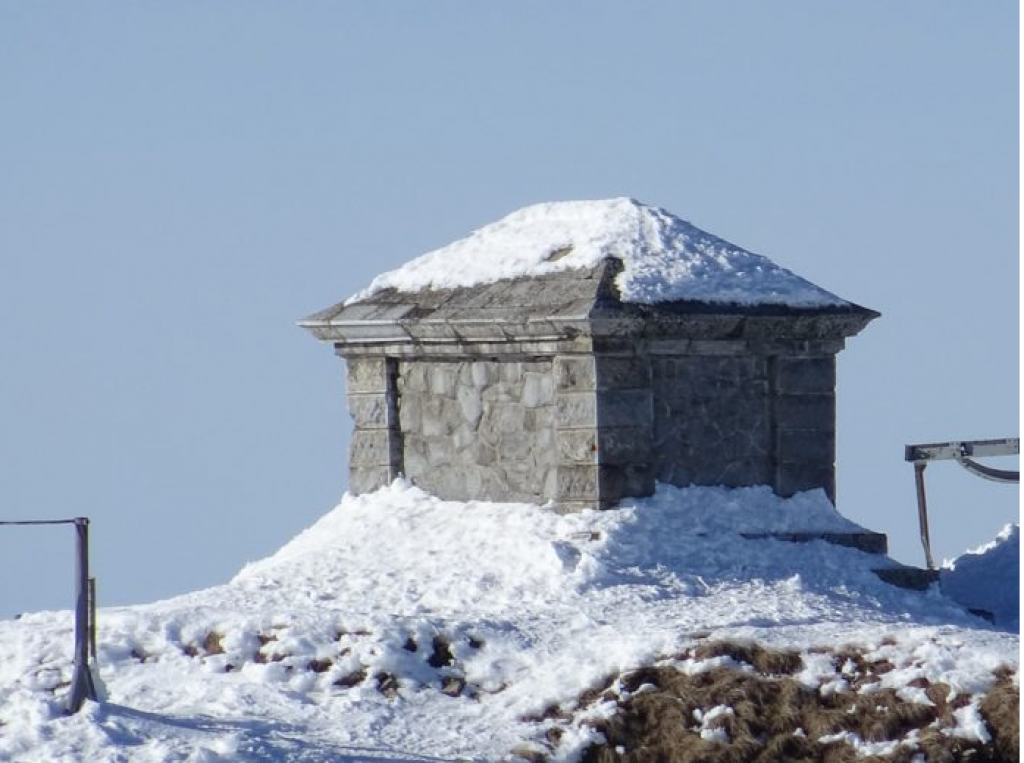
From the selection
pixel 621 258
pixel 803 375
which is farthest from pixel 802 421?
pixel 621 258

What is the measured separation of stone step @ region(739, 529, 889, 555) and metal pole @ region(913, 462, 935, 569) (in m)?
1.35

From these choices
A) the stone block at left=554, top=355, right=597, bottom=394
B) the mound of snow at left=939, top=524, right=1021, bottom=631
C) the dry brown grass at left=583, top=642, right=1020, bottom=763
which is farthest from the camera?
the mound of snow at left=939, top=524, right=1021, bottom=631

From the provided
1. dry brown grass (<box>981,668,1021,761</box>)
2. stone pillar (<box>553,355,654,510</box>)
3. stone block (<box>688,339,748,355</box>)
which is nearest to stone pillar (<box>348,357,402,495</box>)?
stone pillar (<box>553,355,654,510</box>)

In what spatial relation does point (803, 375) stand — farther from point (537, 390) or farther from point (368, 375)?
point (368, 375)

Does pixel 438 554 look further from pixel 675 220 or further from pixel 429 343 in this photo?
pixel 675 220

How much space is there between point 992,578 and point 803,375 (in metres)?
2.20

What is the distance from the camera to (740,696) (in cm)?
1182

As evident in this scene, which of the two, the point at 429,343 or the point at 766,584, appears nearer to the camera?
the point at 766,584

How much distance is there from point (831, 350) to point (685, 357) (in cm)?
124

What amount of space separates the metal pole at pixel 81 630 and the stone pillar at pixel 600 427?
3985 millimetres

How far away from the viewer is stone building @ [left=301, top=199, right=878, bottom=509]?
1488 centimetres


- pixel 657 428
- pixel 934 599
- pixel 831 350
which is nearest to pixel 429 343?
pixel 657 428

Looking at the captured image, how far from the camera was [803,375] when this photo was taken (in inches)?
623

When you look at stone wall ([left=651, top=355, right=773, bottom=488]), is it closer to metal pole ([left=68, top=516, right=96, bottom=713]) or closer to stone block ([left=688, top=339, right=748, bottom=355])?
stone block ([left=688, top=339, right=748, bottom=355])
